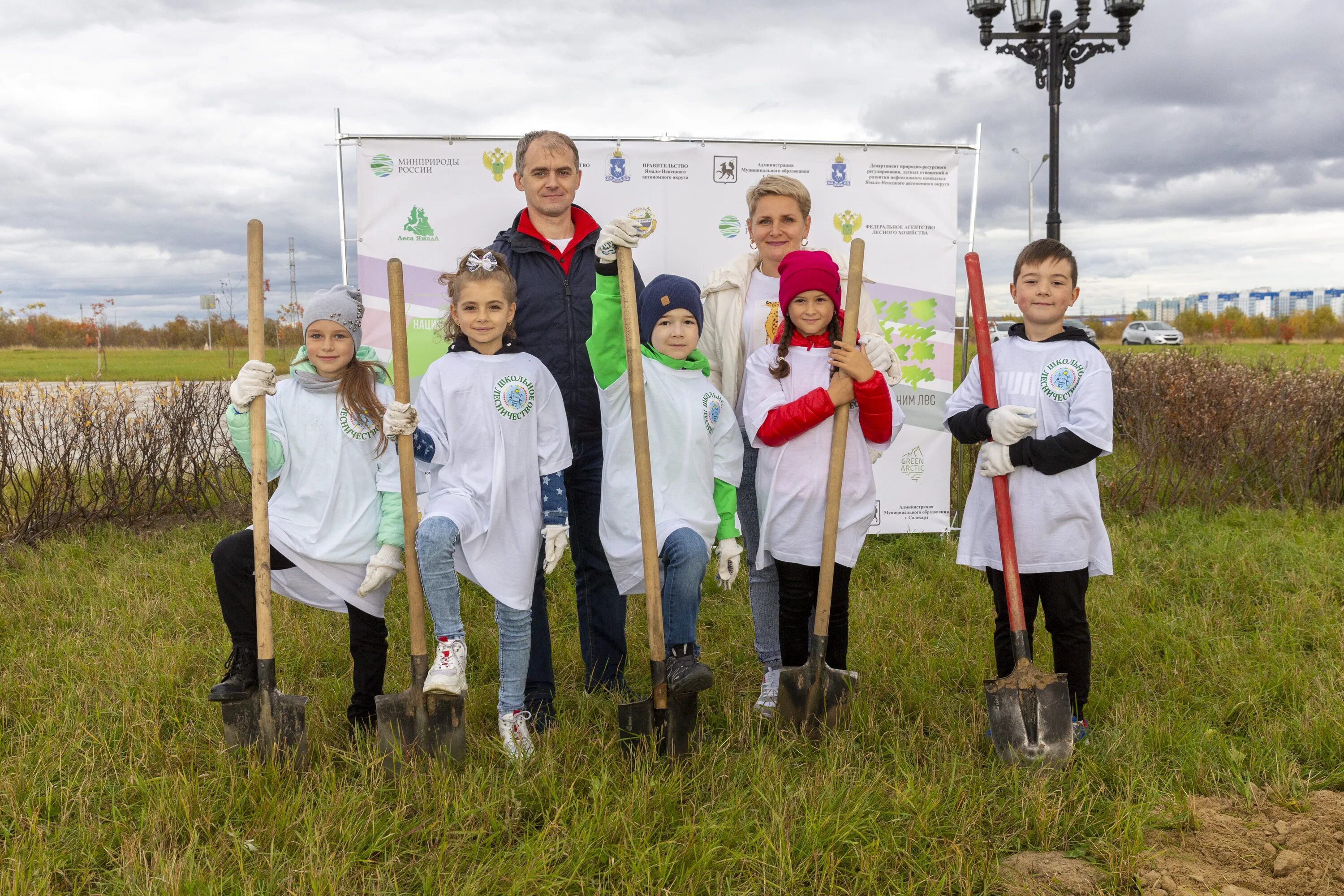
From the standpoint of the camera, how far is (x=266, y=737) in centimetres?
305

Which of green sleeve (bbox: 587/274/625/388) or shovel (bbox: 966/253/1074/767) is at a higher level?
green sleeve (bbox: 587/274/625/388)

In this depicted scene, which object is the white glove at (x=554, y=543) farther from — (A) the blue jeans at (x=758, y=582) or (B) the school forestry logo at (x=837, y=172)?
(B) the school forestry logo at (x=837, y=172)

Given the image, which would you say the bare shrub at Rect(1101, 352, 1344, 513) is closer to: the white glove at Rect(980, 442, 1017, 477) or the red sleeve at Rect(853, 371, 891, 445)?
the white glove at Rect(980, 442, 1017, 477)

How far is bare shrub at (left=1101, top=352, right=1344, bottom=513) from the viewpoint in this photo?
6941 millimetres

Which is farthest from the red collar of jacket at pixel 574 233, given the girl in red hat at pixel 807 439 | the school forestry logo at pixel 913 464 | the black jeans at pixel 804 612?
the school forestry logo at pixel 913 464

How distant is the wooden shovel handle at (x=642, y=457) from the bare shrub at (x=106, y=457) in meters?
5.36

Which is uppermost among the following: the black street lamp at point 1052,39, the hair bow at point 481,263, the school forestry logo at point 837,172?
the black street lamp at point 1052,39

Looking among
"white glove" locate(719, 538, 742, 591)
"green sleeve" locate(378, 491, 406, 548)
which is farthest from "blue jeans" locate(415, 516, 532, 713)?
"white glove" locate(719, 538, 742, 591)

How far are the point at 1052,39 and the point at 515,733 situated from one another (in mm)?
9169

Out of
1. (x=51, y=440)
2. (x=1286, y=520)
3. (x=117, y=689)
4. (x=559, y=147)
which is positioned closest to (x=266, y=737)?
(x=117, y=689)

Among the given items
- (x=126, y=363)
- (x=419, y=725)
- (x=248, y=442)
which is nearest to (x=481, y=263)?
(x=248, y=442)

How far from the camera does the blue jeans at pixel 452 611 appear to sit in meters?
3.00

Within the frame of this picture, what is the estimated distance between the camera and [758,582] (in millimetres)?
3648

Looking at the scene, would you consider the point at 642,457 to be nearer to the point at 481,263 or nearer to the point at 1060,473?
the point at 481,263
